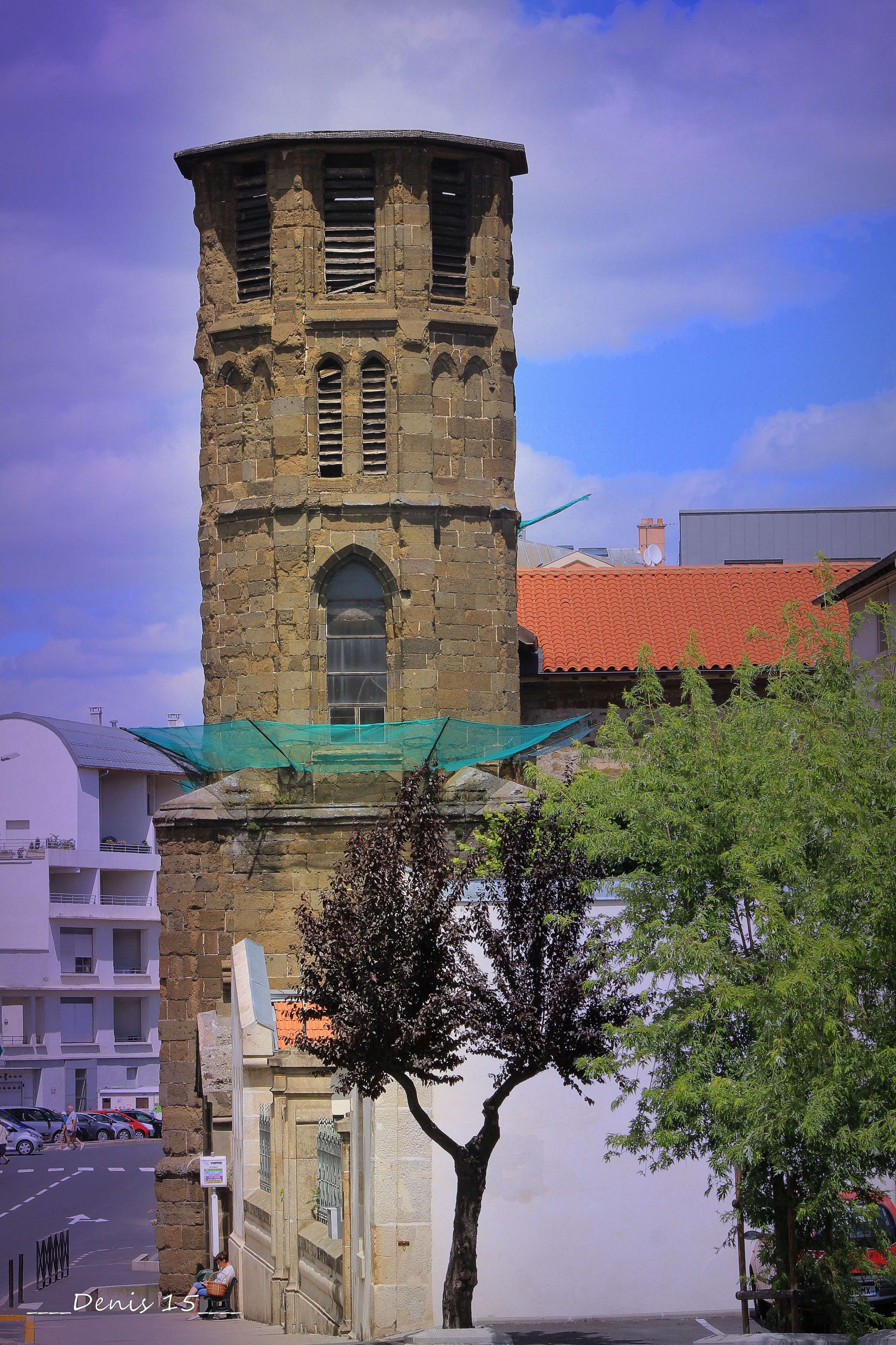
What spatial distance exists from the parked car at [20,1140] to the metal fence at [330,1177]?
1477 inches

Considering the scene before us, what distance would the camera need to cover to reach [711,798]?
1336 cm

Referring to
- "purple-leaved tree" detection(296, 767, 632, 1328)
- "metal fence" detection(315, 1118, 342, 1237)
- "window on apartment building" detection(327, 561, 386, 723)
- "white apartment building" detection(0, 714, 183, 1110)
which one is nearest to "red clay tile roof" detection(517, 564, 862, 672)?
"window on apartment building" detection(327, 561, 386, 723)

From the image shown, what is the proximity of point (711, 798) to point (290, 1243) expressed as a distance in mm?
6922

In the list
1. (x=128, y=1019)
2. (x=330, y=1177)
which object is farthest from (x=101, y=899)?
(x=330, y=1177)

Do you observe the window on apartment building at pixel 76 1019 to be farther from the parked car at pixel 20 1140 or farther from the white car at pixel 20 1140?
the white car at pixel 20 1140

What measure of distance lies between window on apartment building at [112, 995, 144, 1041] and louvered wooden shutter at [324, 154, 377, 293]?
147ft

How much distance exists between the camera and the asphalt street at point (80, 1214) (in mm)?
26438

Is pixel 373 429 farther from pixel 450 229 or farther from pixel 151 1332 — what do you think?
pixel 151 1332

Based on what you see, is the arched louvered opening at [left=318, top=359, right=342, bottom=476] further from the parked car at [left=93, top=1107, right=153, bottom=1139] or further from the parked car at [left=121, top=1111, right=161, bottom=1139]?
the parked car at [left=121, top=1111, right=161, bottom=1139]

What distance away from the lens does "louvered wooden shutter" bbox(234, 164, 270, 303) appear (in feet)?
82.6

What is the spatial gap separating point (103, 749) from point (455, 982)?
193 feet

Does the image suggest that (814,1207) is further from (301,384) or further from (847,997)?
(301,384)

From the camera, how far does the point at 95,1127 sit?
56281 millimetres

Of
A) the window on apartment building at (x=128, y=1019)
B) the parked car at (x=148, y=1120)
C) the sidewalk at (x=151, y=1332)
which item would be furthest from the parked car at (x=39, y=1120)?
the sidewalk at (x=151, y=1332)
